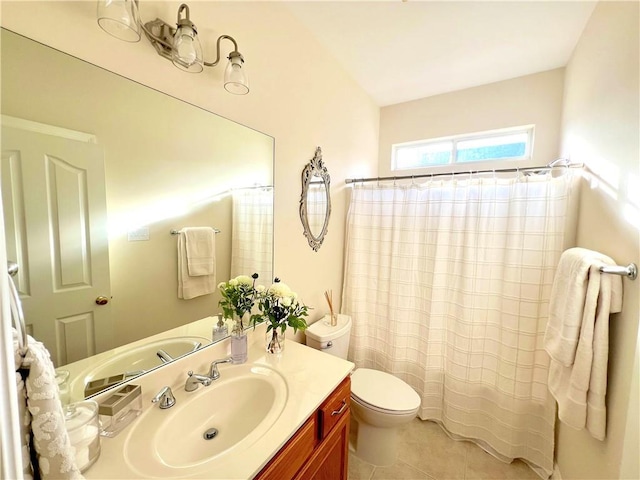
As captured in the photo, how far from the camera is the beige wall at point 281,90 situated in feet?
2.68

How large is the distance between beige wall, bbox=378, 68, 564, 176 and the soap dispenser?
6.69 feet

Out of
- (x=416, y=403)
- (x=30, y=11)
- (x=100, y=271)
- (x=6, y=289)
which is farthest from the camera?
(x=416, y=403)

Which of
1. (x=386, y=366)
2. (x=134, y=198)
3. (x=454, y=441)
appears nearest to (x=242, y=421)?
(x=134, y=198)

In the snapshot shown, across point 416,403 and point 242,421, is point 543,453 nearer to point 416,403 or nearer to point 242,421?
point 416,403

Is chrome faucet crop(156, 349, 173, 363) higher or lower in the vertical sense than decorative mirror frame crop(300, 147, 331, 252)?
lower

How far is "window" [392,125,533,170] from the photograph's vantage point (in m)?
2.11

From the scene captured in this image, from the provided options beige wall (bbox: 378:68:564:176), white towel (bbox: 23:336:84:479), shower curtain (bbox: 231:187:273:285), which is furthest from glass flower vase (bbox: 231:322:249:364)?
beige wall (bbox: 378:68:564:176)

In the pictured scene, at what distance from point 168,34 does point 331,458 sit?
72.1 inches

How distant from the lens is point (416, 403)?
1.58 metres

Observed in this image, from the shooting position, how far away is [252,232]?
1424 mm

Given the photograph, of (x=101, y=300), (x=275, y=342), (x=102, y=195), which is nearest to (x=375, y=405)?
(x=275, y=342)

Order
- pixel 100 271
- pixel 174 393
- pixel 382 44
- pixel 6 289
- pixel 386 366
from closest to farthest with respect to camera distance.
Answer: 1. pixel 6 289
2. pixel 100 271
3. pixel 174 393
4. pixel 382 44
5. pixel 386 366

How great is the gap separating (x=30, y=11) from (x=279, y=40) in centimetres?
106

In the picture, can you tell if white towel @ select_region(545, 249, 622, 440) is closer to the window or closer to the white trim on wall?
the window
